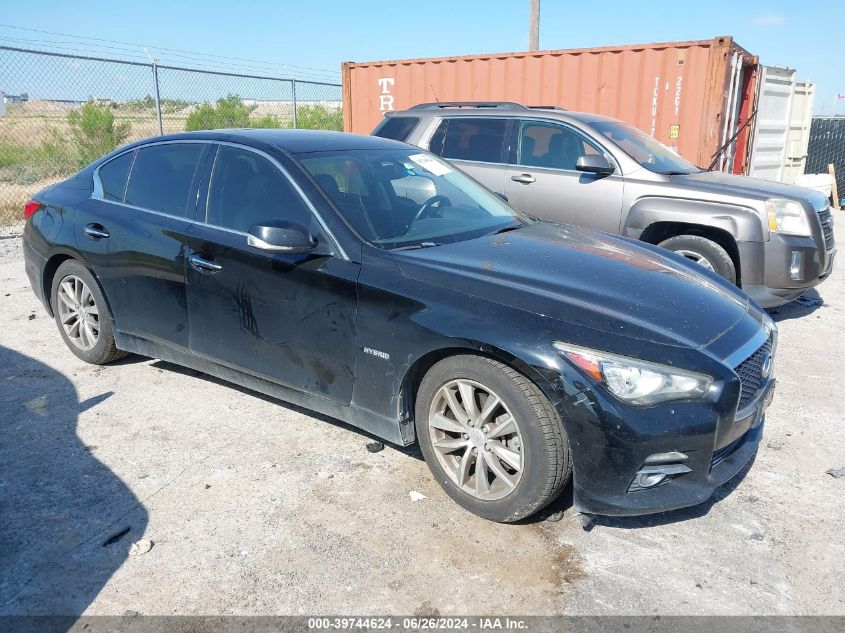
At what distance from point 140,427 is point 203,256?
3.52 feet

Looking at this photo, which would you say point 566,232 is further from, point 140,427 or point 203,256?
point 140,427

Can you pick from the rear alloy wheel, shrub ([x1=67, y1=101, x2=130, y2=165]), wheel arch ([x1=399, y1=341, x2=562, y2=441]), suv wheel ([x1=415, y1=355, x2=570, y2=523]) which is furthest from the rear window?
shrub ([x1=67, y1=101, x2=130, y2=165])

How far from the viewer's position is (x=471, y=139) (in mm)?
7406

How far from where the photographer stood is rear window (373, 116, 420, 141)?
25.5 ft

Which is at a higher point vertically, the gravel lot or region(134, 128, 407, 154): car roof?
region(134, 128, 407, 154): car roof

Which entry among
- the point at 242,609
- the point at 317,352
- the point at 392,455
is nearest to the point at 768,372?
the point at 392,455

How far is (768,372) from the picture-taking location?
332cm

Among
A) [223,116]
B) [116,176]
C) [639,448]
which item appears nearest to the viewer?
[639,448]

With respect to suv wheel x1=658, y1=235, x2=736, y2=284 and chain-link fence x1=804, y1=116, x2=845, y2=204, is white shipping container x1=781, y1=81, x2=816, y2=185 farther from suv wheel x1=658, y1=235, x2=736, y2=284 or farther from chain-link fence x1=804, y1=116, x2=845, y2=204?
suv wheel x1=658, y1=235, x2=736, y2=284

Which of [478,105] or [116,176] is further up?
[478,105]

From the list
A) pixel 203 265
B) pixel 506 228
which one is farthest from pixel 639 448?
pixel 203 265

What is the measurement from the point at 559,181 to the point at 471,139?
3.77 feet

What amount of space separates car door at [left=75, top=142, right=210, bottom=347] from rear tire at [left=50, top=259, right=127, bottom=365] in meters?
0.15

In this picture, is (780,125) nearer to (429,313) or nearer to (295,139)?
(295,139)
